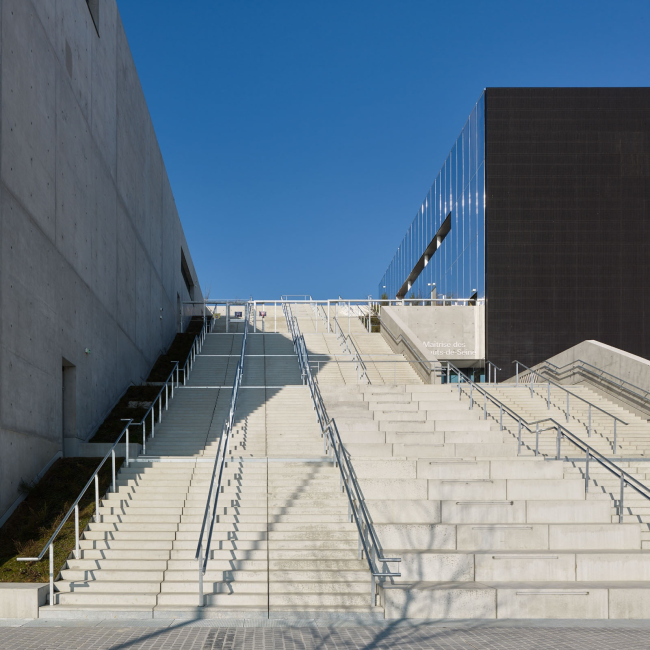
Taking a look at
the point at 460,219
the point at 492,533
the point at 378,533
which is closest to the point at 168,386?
the point at 378,533

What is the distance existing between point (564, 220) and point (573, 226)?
43cm

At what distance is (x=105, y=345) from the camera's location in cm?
1571

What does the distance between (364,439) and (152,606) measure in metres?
6.01

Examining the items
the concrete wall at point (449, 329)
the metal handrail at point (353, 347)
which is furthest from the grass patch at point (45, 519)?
the concrete wall at point (449, 329)

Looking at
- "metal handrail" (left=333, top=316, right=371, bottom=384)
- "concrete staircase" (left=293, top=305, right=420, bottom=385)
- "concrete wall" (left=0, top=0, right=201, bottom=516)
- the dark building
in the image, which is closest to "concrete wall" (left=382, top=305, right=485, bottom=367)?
the dark building

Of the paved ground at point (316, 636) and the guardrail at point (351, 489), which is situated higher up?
the guardrail at point (351, 489)

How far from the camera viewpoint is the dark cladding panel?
2728 cm

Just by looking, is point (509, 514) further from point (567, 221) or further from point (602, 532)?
point (567, 221)

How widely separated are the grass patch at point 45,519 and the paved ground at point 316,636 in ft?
3.73

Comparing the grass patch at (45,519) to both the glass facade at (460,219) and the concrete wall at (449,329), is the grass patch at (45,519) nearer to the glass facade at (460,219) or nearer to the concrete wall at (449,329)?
the concrete wall at (449,329)

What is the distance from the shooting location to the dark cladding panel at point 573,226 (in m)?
27.3

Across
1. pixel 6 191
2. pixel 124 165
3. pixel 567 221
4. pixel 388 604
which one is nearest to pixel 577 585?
pixel 388 604

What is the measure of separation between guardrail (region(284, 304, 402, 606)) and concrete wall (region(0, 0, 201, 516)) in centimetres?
462

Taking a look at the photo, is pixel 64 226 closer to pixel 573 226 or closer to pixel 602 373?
pixel 602 373
